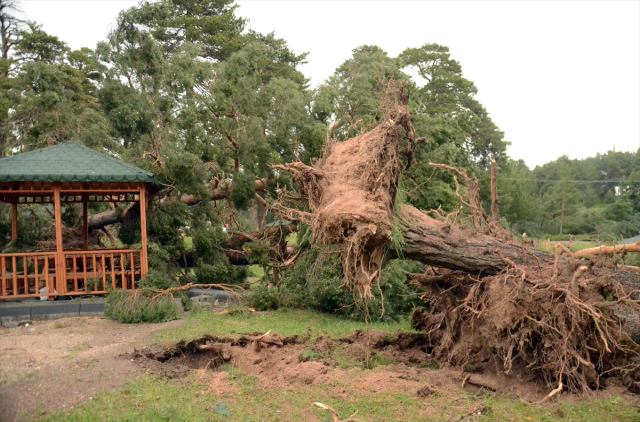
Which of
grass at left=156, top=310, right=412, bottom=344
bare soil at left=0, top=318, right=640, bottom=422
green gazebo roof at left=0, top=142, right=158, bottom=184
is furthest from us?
green gazebo roof at left=0, top=142, right=158, bottom=184

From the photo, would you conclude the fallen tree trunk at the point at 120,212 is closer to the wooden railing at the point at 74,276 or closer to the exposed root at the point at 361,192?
the wooden railing at the point at 74,276

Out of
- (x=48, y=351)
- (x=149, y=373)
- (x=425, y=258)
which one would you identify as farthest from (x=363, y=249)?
(x=48, y=351)

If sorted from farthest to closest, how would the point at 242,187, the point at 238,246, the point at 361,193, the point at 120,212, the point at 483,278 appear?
the point at 238,246 → the point at 120,212 → the point at 242,187 → the point at 483,278 → the point at 361,193

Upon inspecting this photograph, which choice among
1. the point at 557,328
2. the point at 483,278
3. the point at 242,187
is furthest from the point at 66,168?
the point at 557,328

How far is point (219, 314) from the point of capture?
435 inches

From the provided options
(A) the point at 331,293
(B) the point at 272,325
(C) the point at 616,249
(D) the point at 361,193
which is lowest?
(B) the point at 272,325

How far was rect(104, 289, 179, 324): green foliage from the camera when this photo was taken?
1041 cm

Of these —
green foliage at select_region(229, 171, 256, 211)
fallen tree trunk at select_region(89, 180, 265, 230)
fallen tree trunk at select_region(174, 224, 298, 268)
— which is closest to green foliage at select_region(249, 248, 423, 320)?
fallen tree trunk at select_region(174, 224, 298, 268)

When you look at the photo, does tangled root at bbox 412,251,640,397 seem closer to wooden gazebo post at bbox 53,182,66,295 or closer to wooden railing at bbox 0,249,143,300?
wooden railing at bbox 0,249,143,300

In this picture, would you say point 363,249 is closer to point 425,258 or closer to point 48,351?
point 425,258

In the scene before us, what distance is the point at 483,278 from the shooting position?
7.12 meters

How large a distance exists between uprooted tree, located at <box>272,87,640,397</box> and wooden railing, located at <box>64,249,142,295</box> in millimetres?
5784

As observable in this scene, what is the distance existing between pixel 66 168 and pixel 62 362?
5.12m

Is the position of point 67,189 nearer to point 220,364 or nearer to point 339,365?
point 220,364
